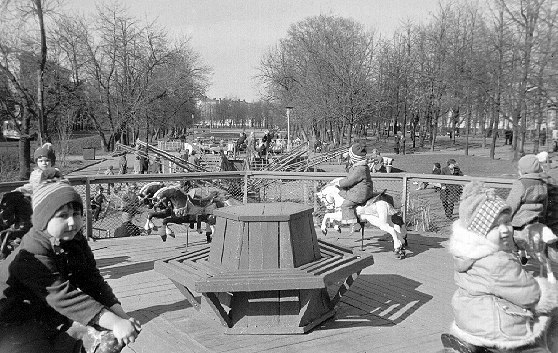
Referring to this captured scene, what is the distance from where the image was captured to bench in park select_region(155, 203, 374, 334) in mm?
4660

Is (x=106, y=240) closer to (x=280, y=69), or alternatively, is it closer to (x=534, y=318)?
(x=534, y=318)

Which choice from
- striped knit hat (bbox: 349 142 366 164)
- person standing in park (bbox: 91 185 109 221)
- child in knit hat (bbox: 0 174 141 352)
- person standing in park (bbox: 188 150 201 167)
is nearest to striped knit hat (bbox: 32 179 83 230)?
child in knit hat (bbox: 0 174 141 352)

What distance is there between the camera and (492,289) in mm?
3018

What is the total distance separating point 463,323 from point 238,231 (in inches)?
98.0

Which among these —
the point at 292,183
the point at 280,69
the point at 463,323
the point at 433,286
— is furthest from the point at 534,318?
the point at 280,69

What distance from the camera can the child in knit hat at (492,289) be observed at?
2.96 m

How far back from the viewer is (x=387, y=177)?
30.8 ft

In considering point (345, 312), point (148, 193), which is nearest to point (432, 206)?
point (148, 193)

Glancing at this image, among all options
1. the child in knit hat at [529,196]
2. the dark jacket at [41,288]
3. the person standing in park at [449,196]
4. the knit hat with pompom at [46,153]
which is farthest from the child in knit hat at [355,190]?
the dark jacket at [41,288]

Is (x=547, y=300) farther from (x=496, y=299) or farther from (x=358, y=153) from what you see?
(x=358, y=153)

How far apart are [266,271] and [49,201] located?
2514 millimetres

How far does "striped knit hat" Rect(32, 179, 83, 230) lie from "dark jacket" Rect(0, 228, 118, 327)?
7cm

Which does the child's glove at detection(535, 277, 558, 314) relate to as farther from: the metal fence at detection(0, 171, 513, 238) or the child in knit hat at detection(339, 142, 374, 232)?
the metal fence at detection(0, 171, 513, 238)

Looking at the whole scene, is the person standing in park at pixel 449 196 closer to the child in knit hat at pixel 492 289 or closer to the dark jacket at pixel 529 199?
the dark jacket at pixel 529 199
